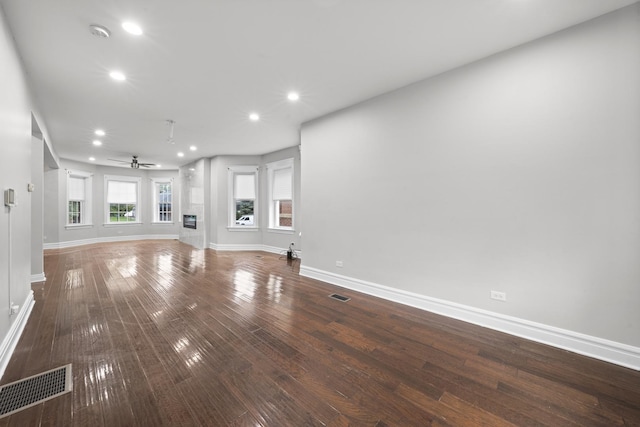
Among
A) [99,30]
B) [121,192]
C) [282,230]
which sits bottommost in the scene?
[282,230]

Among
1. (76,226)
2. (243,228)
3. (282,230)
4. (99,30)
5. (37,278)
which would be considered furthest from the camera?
(76,226)

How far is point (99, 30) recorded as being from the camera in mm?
2158

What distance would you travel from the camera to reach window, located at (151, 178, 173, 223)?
983cm

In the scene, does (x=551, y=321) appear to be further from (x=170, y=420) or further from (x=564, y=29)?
(x=170, y=420)

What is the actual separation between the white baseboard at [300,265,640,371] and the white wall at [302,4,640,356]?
0.06 metres

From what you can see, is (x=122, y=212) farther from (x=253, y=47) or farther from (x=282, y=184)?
(x=253, y=47)

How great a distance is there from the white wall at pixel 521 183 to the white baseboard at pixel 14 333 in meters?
3.63

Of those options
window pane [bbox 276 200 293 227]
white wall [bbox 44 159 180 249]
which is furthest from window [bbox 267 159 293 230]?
white wall [bbox 44 159 180 249]

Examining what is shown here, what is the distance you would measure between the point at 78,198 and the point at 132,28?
9016 mm

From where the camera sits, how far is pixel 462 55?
2568 millimetres

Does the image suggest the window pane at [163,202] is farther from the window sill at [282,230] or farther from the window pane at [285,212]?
the window pane at [285,212]

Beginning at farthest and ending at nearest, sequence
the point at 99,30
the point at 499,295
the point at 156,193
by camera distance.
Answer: the point at 156,193 → the point at 499,295 → the point at 99,30

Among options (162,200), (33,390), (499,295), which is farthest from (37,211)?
(499,295)

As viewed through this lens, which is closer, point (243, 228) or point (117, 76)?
point (117, 76)
